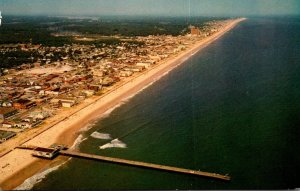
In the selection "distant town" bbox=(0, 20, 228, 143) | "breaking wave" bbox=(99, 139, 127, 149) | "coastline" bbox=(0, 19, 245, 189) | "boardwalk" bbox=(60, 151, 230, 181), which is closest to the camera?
"boardwalk" bbox=(60, 151, 230, 181)

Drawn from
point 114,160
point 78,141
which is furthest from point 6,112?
point 114,160

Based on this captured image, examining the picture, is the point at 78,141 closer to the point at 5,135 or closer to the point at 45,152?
the point at 45,152

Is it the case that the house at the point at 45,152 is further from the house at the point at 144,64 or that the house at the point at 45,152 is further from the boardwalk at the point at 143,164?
the house at the point at 144,64

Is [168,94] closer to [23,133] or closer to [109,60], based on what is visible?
[23,133]

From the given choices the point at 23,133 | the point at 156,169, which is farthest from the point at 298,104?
the point at 23,133

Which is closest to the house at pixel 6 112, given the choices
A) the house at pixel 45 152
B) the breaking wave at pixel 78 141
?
the breaking wave at pixel 78 141

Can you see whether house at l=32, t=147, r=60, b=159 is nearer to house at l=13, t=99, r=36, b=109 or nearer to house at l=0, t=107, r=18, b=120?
house at l=0, t=107, r=18, b=120

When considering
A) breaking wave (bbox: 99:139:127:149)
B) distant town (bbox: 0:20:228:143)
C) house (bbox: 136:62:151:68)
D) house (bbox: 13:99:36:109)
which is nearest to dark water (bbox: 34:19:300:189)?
breaking wave (bbox: 99:139:127:149)
